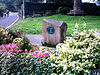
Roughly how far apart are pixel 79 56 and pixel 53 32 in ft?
10.4

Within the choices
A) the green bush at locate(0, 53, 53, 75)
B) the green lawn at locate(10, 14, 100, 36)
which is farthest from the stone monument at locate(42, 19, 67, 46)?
the green lawn at locate(10, 14, 100, 36)

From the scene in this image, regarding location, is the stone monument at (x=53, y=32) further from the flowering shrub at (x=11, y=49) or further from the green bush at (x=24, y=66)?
the green bush at (x=24, y=66)

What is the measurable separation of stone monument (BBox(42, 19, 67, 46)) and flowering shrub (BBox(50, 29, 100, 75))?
92.6 inches

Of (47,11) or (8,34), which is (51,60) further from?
(47,11)

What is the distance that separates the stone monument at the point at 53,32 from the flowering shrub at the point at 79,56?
2.35m

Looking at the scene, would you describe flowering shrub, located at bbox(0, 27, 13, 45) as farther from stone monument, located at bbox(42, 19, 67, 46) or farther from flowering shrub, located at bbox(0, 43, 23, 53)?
stone monument, located at bbox(42, 19, 67, 46)

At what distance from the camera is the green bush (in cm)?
445

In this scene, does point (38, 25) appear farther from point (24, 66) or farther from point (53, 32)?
point (24, 66)

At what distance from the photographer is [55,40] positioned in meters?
7.29

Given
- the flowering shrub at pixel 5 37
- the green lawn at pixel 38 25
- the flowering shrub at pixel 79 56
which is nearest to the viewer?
the flowering shrub at pixel 79 56

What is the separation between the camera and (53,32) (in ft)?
23.5

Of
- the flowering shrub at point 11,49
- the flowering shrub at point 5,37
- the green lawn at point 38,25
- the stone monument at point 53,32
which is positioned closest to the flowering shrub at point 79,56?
the flowering shrub at point 11,49

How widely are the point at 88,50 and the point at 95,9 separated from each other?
2052 centimetres

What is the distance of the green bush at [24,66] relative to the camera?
4.45 meters
